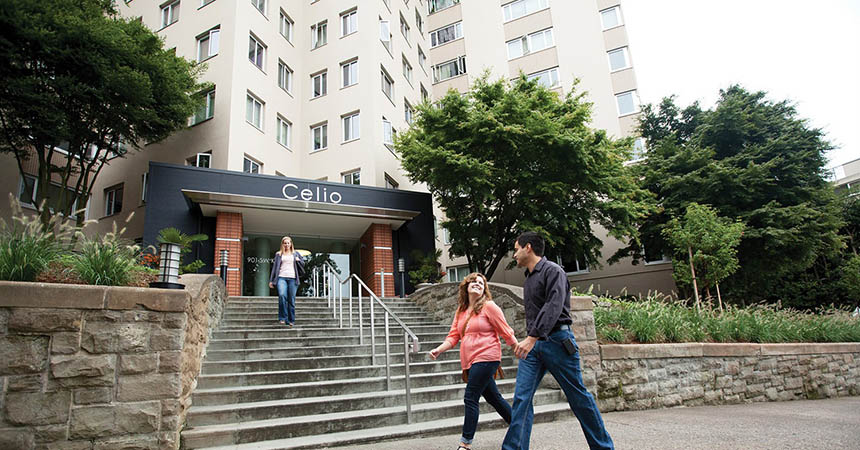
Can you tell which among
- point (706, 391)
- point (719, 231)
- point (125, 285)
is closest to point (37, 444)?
point (125, 285)

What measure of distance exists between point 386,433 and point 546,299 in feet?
7.98

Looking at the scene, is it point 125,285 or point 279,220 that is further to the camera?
point 279,220

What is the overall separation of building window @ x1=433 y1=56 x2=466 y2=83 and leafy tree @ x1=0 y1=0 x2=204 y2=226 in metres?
14.8

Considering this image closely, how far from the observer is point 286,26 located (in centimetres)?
1986

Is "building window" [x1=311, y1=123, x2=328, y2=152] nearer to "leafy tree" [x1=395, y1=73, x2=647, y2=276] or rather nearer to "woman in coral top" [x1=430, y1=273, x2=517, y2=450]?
"leafy tree" [x1=395, y1=73, x2=647, y2=276]

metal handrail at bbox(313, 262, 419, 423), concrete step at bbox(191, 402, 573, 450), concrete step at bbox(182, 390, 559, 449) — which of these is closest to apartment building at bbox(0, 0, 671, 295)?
metal handrail at bbox(313, 262, 419, 423)

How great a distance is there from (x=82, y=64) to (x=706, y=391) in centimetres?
1700

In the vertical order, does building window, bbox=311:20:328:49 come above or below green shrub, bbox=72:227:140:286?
above

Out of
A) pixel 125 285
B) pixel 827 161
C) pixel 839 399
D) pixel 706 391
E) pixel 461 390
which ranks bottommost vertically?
pixel 839 399

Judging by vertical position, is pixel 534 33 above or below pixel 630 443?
above

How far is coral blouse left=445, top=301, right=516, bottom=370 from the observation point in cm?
409

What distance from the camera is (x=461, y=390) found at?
6.24 metres

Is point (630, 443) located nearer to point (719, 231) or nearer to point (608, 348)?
point (608, 348)

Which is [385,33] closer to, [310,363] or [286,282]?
[286,282]
